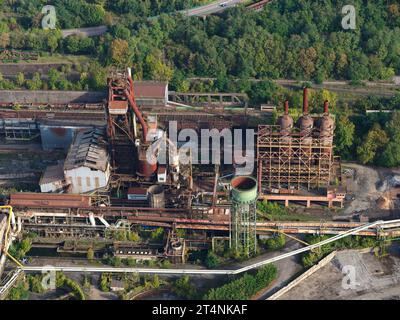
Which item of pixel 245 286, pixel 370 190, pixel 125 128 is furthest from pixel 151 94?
pixel 245 286

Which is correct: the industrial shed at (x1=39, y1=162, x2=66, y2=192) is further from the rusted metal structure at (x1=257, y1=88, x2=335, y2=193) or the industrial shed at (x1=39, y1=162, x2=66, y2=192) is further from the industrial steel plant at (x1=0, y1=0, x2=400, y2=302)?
the rusted metal structure at (x1=257, y1=88, x2=335, y2=193)

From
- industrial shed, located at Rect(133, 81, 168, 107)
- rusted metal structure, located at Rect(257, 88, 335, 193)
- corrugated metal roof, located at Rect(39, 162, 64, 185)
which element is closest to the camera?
rusted metal structure, located at Rect(257, 88, 335, 193)

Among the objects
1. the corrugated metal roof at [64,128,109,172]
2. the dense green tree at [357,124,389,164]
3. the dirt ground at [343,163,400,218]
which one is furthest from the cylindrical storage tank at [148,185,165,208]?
the dense green tree at [357,124,389,164]

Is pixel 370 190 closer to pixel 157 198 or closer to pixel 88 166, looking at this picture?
pixel 157 198

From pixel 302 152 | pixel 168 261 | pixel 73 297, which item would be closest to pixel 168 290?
pixel 168 261

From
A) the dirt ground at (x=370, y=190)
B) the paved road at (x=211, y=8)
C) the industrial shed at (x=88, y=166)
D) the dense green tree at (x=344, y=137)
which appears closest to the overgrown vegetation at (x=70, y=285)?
the industrial shed at (x=88, y=166)
